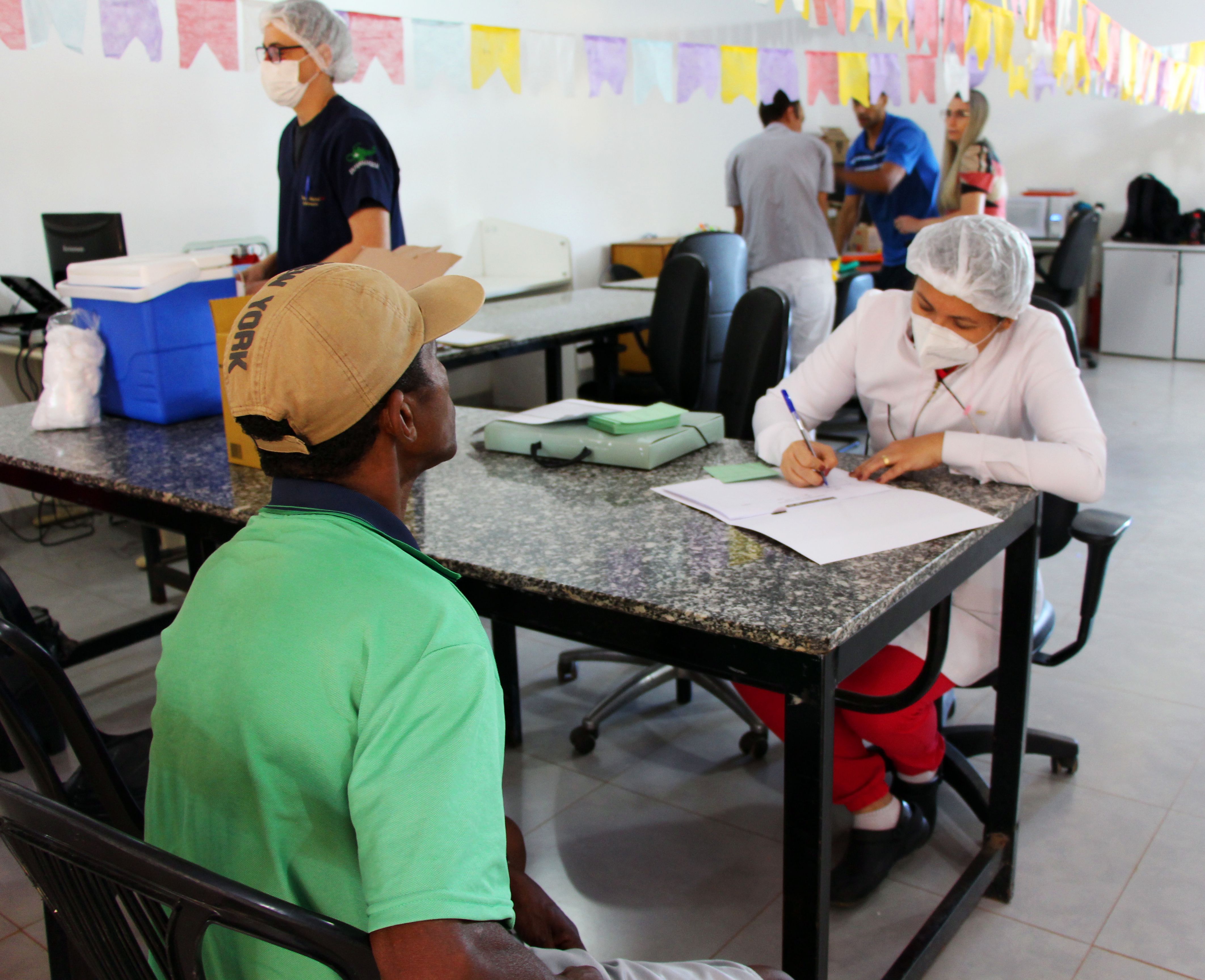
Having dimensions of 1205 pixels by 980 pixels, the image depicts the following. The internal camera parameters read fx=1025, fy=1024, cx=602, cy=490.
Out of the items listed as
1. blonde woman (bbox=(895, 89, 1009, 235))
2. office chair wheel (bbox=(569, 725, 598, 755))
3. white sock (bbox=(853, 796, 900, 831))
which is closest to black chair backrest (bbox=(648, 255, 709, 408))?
office chair wheel (bbox=(569, 725, 598, 755))

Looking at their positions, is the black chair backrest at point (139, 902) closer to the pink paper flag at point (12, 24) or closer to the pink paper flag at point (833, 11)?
the pink paper flag at point (833, 11)

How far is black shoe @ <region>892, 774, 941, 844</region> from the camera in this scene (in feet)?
6.36

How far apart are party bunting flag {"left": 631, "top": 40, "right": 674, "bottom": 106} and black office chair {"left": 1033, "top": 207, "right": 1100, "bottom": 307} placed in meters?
2.37

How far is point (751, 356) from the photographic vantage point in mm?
2404

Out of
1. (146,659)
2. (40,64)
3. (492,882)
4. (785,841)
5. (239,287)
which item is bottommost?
(146,659)

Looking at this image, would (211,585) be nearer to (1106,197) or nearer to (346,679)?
(346,679)

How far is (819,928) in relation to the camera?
46.6 inches

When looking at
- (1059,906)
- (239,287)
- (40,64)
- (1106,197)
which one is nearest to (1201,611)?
(1059,906)

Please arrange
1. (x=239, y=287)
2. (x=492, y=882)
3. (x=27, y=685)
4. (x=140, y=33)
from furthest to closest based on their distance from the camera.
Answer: (x=140, y=33)
(x=239, y=287)
(x=27, y=685)
(x=492, y=882)

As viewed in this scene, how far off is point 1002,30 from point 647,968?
3870 mm

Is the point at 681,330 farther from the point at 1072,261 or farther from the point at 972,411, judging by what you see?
the point at 1072,261

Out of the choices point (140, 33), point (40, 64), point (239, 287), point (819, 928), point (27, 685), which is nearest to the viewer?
point (819, 928)

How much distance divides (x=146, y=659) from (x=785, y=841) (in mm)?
2191

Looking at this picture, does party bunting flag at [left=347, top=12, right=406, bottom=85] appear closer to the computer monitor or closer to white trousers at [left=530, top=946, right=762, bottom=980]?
the computer monitor
